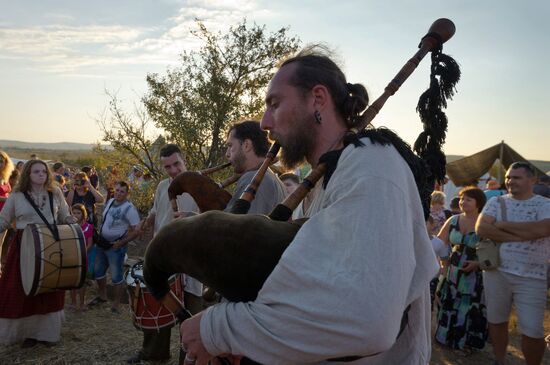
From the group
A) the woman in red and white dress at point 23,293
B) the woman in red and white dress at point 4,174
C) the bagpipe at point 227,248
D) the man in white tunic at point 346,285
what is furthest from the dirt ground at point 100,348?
the man in white tunic at point 346,285

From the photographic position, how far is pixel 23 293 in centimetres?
496

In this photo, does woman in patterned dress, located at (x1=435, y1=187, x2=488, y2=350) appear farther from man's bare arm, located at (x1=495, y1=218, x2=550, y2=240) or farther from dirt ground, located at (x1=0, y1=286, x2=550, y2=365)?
man's bare arm, located at (x1=495, y1=218, x2=550, y2=240)

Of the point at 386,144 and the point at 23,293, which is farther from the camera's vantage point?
the point at 23,293

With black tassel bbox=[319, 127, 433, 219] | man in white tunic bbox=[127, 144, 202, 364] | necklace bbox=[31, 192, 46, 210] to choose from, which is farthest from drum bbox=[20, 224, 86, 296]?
black tassel bbox=[319, 127, 433, 219]

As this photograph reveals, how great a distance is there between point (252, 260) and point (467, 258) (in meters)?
4.90

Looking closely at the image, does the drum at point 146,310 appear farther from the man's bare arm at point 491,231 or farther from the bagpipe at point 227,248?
the man's bare arm at point 491,231

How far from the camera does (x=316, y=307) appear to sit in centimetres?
101

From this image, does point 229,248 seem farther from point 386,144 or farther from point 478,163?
point 478,163

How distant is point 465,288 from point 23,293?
5268mm

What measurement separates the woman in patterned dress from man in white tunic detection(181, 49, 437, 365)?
14.6 feet

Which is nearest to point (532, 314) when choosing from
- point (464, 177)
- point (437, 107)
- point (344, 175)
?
point (437, 107)

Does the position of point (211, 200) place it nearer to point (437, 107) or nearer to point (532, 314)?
point (437, 107)

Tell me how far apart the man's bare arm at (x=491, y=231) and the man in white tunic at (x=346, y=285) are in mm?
3514

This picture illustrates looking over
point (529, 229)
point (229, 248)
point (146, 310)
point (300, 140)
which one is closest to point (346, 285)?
point (229, 248)
